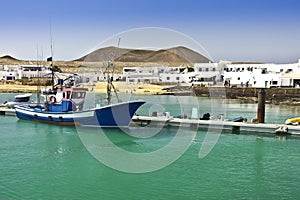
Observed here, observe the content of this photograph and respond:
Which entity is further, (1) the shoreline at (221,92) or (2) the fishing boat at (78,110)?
(1) the shoreline at (221,92)

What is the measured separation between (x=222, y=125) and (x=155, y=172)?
34.3 feet

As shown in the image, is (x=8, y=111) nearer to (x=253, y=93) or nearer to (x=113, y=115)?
(x=113, y=115)

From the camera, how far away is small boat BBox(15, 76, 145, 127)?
946 inches

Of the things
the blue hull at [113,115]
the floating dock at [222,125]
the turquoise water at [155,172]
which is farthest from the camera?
the blue hull at [113,115]

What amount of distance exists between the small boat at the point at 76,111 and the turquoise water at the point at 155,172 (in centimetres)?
185

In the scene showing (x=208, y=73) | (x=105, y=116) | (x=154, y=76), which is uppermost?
(x=208, y=73)

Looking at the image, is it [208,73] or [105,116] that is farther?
[208,73]

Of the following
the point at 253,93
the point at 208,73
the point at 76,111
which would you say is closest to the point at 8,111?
the point at 76,111

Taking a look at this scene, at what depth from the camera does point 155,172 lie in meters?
15.2

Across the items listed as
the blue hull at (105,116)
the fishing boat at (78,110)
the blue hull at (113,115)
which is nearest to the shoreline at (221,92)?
the fishing boat at (78,110)

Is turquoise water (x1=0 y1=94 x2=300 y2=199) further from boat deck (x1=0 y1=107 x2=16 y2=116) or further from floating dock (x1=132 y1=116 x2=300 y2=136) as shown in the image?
boat deck (x1=0 y1=107 x2=16 y2=116)

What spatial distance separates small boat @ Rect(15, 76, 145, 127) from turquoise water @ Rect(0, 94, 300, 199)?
1854 mm

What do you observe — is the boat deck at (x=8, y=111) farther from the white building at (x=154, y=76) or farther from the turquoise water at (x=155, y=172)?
the white building at (x=154, y=76)

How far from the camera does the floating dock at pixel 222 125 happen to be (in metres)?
22.9
